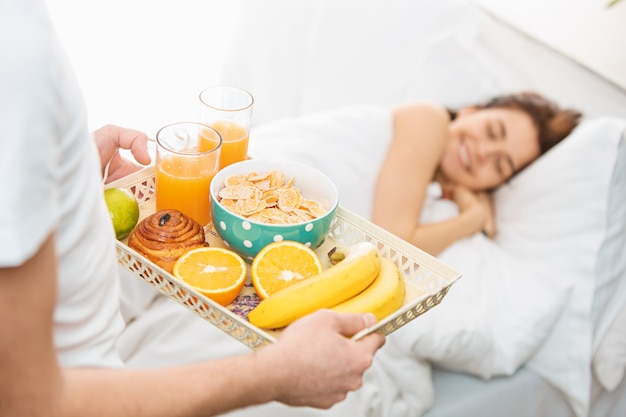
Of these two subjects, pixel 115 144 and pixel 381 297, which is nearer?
pixel 381 297

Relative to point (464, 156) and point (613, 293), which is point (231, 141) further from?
point (613, 293)

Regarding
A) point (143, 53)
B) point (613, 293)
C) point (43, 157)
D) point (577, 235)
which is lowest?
point (613, 293)

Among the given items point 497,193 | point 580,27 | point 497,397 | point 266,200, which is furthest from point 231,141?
point 580,27

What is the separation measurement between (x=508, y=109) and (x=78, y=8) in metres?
1.31

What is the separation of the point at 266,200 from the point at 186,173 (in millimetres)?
140

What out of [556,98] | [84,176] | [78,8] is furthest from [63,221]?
[556,98]

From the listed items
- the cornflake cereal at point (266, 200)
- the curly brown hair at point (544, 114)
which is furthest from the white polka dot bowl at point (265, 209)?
the curly brown hair at point (544, 114)

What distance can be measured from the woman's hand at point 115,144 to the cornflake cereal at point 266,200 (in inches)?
8.3

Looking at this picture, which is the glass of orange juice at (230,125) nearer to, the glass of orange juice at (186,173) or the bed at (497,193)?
the glass of orange juice at (186,173)

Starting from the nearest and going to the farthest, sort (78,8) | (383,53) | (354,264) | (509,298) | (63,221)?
(63,221) < (354,264) < (509,298) < (78,8) < (383,53)

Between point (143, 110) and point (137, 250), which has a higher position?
point (137, 250)

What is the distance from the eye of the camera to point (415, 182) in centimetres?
201

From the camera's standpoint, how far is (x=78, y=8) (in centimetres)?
215

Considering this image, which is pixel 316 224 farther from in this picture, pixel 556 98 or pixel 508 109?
pixel 556 98
